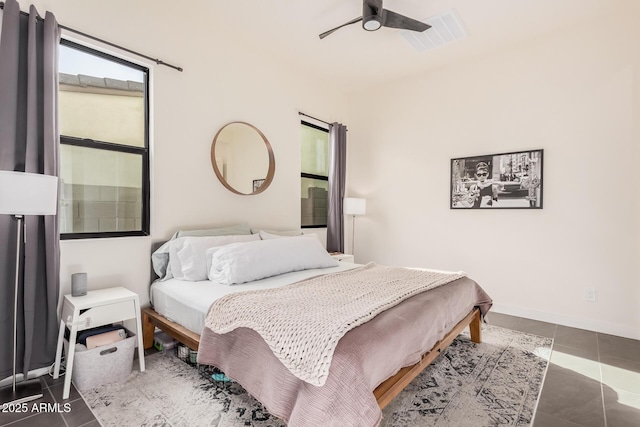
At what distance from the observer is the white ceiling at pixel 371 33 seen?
2.71 metres

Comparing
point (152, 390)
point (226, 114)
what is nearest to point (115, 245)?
point (152, 390)

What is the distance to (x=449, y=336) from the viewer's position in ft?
6.84

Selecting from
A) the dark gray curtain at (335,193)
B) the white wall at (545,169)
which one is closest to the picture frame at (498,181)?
the white wall at (545,169)

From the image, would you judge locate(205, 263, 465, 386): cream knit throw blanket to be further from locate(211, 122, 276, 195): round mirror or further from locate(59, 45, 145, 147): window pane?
locate(59, 45, 145, 147): window pane

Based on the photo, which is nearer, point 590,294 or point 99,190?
point 99,190

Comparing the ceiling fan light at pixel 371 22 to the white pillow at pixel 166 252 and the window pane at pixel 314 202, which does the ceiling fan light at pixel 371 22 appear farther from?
the white pillow at pixel 166 252

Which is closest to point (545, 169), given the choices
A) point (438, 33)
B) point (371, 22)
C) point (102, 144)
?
point (438, 33)

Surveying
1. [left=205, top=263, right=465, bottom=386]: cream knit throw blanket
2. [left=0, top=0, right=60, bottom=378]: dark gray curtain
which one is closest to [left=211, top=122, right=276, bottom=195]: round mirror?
[left=0, top=0, right=60, bottom=378]: dark gray curtain

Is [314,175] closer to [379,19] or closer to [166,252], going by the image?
[379,19]

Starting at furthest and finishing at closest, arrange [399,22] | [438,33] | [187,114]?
[438,33] < [187,114] < [399,22]

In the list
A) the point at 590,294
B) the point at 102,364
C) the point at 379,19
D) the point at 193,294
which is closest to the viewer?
the point at 102,364

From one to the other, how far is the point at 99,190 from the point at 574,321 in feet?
14.2

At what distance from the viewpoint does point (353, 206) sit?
4.17 m

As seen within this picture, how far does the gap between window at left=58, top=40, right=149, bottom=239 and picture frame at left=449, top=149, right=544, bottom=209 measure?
10.7 ft
